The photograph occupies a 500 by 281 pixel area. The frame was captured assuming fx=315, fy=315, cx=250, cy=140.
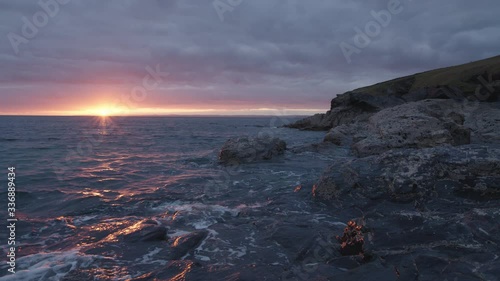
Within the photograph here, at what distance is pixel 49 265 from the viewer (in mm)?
7773

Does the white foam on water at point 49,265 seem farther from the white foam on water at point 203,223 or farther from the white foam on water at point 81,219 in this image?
the white foam on water at point 203,223

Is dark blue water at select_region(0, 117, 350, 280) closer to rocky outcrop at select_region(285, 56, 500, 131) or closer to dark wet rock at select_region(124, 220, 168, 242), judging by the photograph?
dark wet rock at select_region(124, 220, 168, 242)

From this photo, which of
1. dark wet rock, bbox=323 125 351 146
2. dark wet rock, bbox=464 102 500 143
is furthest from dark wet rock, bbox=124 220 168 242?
dark wet rock, bbox=464 102 500 143

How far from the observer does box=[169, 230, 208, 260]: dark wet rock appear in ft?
27.0

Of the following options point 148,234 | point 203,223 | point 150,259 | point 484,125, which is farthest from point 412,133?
point 150,259

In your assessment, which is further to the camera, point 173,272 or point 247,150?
point 247,150

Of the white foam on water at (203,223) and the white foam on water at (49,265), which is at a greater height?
the white foam on water at (203,223)

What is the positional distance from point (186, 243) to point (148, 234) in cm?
142

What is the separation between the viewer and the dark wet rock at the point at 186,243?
27.0 feet

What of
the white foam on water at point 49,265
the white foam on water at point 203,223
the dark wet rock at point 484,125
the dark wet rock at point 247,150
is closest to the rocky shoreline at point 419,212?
the white foam on water at point 203,223

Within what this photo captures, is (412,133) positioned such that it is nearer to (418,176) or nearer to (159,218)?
(418,176)

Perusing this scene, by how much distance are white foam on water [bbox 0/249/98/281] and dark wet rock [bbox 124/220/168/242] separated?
1.31m

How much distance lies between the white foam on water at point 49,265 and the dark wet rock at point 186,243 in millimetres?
2010

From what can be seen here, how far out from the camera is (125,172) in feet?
70.2
